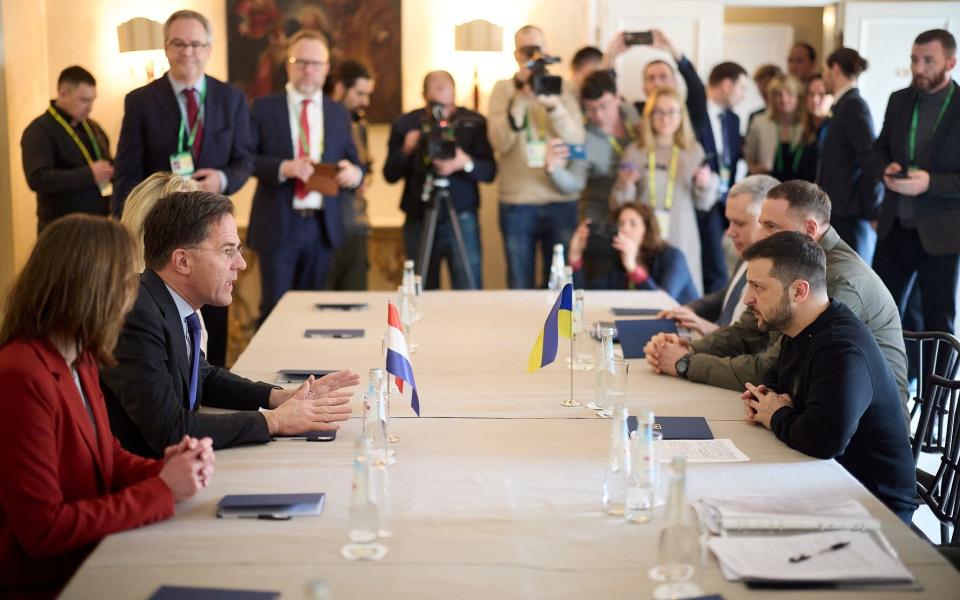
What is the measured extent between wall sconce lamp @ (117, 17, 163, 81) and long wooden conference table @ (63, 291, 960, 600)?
428 centimetres

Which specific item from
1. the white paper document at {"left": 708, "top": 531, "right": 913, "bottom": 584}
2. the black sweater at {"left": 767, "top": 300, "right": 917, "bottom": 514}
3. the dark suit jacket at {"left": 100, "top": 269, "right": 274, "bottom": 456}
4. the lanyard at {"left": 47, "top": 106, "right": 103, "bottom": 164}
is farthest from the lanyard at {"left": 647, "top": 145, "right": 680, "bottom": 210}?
the white paper document at {"left": 708, "top": 531, "right": 913, "bottom": 584}

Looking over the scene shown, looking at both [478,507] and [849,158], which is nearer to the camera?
[478,507]

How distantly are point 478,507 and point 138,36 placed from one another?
5.78m

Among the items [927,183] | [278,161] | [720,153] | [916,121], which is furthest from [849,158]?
[278,161]

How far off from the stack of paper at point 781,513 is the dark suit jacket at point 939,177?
363 cm

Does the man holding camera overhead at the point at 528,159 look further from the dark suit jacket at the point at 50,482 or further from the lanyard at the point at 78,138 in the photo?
the dark suit jacket at the point at 50,482

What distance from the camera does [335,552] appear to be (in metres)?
1.96

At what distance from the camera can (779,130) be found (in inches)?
286

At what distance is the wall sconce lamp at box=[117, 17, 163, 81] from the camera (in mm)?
7133

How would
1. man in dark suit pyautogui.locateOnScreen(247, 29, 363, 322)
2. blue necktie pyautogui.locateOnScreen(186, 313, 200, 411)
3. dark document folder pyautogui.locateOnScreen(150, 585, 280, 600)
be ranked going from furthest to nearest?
1. man in dark suit pyautogui.locateOnScreen(247, 29, 363, 322)
2. blue necktie pyautogui.locateOnScreen(186, 313, 200, 411)
3. dark document folder pyautogui.locateOnScreen(150, 585, 280, 600)

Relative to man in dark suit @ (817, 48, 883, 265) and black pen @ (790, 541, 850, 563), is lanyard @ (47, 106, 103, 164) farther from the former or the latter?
black pen @ (790, 541, 850, 563)

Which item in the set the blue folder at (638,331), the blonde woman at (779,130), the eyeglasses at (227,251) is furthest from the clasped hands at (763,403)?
the blonde woman at (779,130)

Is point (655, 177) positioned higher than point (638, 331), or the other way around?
point (655, 177)

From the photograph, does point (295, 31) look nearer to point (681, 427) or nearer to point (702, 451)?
point (681, 427)
